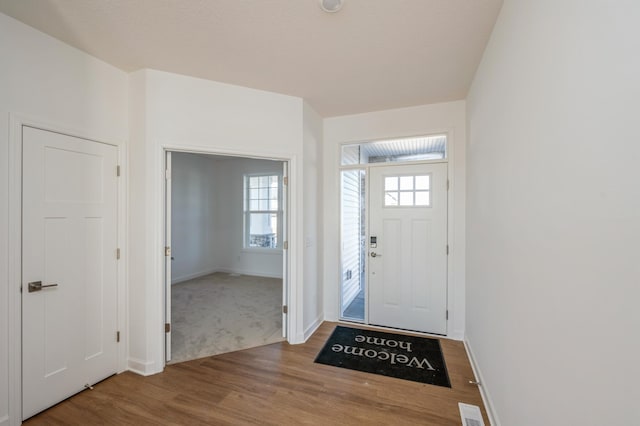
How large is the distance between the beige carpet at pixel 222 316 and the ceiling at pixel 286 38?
2895 mm

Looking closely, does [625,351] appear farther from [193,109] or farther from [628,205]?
[193,109]

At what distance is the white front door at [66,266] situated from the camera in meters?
1.93

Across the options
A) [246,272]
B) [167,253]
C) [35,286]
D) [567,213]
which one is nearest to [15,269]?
[35,286]

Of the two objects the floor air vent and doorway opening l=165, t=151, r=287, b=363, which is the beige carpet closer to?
doorway opening l=165, t=151, r=287, b=363

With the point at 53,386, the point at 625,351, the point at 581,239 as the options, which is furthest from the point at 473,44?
the point at 53,386

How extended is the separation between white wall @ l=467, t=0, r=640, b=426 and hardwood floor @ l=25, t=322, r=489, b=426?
24.3 inches

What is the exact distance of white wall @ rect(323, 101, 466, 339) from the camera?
3.13 m

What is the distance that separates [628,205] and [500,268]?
3.87ft

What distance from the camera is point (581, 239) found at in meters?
0.89

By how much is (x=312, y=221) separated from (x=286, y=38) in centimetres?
198

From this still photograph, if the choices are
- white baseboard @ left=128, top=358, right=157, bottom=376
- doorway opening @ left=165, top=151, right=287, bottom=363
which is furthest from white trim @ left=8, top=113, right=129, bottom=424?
doorway opening @ left=165, top=151, right=287, bottom=363

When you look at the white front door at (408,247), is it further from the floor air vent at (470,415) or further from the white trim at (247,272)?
the white trim at (247,272)

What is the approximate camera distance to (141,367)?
96.7 inches

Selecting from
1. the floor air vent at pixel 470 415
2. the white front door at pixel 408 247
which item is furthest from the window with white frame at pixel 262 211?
the floor air vent at pixel 470 415
